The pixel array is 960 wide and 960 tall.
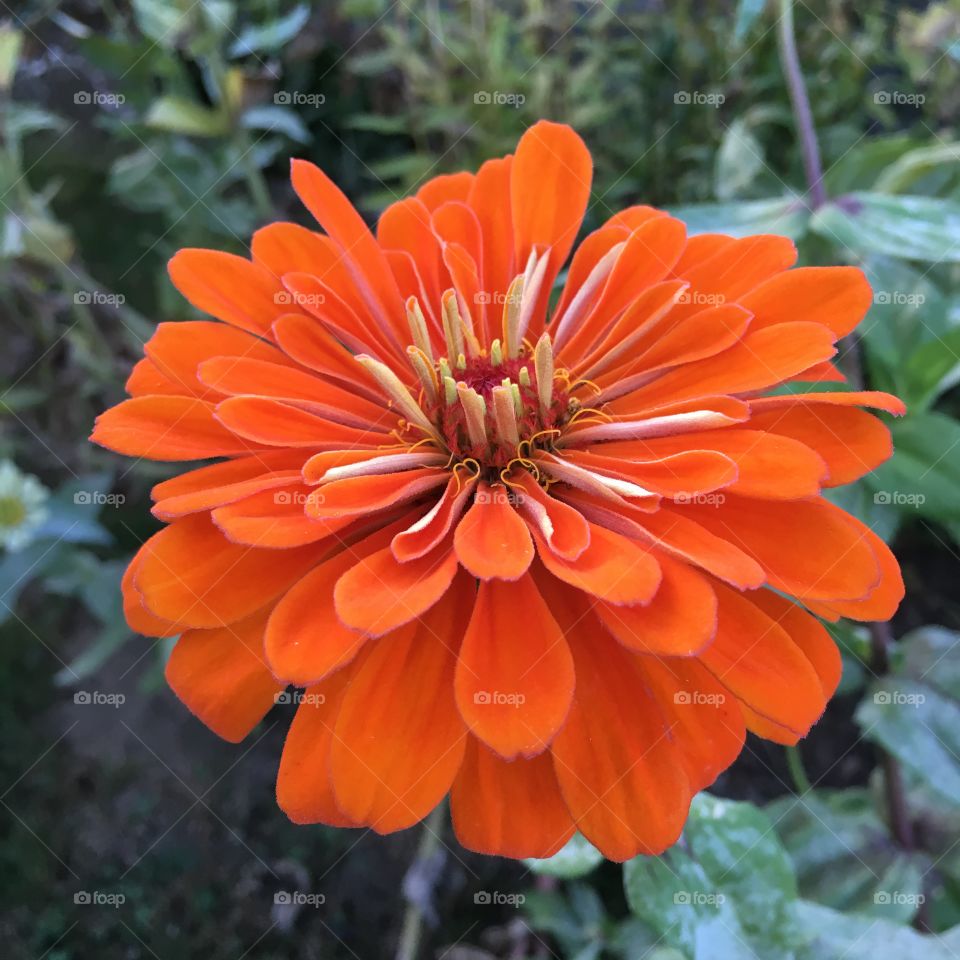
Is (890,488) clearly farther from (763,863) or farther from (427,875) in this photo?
(427,875)

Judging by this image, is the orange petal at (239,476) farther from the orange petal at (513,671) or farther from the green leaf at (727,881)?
the green leaf at (727,881)

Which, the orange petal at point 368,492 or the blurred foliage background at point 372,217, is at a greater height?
the orange petal at point 368,492

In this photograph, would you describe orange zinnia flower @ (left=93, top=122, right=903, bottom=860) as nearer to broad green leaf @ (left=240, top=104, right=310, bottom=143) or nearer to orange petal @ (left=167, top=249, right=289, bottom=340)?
orange petal @ (left=167, top=249, right=289, bottom=340)

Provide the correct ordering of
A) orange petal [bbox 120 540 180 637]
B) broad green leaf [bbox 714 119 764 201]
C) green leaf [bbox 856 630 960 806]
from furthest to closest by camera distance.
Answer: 1. broad green leaf [bbox 714 119 764 201]
2. green leaf [bbox 856 630 960 806]
3. orange petal [bbox 120 540 180 637]

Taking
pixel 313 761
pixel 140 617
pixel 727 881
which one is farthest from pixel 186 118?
pixel 727 881

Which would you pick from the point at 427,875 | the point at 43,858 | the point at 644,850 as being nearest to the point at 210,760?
the point at 43,858

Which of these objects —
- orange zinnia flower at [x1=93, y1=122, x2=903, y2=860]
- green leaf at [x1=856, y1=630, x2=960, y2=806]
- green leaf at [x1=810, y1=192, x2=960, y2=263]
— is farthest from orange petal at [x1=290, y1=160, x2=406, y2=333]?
green leaf at [x1=856, y1=630, x2=960, y2=806]

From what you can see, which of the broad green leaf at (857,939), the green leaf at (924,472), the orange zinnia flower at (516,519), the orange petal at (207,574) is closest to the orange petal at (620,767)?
the orange zinnia flower at (516,519)
